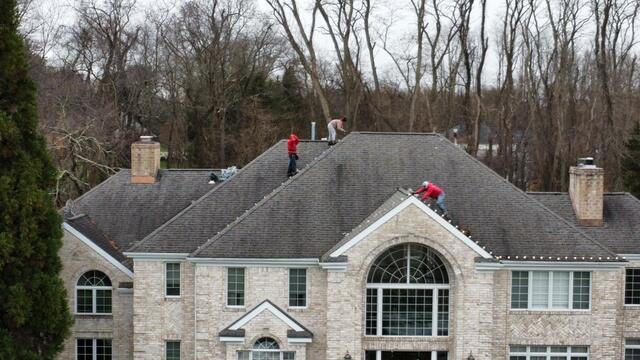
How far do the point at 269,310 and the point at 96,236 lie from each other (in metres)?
7.69

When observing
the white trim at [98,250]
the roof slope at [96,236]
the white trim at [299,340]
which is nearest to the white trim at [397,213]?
the white trim at [299,340]

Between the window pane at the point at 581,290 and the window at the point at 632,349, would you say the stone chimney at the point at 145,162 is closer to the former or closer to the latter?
the window pane at the point at 581,290

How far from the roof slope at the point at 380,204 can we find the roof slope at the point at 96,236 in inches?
163

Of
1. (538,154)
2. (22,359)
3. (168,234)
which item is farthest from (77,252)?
(538,154)

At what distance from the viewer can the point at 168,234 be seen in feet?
91.0

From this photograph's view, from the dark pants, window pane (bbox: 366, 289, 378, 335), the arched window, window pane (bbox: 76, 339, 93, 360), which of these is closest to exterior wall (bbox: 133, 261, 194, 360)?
window pane (bbox: 76, 339, 93, 360)

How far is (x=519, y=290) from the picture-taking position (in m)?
26.9

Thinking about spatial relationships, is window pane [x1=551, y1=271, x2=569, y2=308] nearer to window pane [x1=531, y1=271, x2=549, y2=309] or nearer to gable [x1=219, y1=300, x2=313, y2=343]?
window pane [x1=531, y1=271, x2=549, y2=309]

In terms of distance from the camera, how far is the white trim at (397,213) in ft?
83.3

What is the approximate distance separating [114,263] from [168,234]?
263 cm

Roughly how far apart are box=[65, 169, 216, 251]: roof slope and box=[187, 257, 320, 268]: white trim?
5.92 m

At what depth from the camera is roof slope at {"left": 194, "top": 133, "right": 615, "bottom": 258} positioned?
26.7 metres

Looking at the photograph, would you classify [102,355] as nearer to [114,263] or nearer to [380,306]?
[114,263]

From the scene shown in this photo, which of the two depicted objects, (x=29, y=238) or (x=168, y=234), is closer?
(x=29, y=238)
